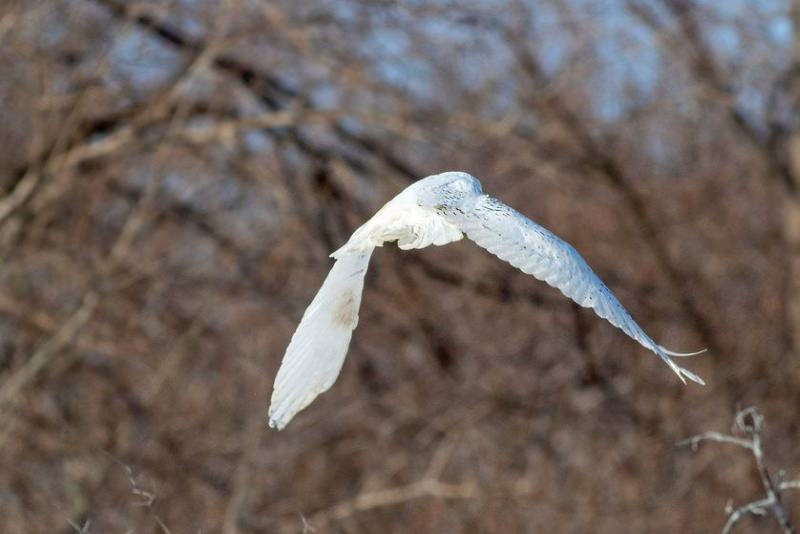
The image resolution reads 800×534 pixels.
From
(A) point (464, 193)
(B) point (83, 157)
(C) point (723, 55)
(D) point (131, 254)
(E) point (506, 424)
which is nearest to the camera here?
(A) point (464, 193)

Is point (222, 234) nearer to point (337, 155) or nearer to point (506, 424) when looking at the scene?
point (337, 155)

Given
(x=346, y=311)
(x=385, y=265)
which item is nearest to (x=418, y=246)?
(x=346, y=311)

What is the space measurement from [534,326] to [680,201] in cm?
145

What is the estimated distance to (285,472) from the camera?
8.18 m

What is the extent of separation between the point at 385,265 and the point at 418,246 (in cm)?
562

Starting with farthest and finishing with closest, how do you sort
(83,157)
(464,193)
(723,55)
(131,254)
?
(723,55) → (131,254) → (83,157) → (464,193)

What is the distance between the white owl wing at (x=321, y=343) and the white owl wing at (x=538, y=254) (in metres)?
0.25

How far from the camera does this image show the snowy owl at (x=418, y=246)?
2676 millimetres

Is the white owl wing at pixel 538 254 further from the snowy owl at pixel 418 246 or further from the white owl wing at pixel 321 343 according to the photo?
the white owl wing at pixel 321 343

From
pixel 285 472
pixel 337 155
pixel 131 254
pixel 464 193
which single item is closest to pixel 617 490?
pixel 285 472

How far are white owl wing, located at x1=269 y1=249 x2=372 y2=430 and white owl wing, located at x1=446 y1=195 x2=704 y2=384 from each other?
248 millimetres

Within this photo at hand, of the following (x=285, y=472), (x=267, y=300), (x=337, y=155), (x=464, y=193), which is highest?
(x=464, y=193)

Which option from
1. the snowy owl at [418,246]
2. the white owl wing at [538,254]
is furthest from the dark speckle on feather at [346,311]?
the white owl wing at [538,254]

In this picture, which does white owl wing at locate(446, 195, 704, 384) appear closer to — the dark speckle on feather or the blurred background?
the dark speckle on feather
